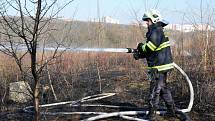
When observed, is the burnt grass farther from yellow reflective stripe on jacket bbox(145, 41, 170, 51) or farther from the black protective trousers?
yellow reflective stripe on jacket bbox(145, 41, 170, 51)

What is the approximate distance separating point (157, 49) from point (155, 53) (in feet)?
0.22

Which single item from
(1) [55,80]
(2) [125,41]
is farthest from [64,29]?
(2) [125,41]

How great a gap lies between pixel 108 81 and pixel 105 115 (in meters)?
4.18

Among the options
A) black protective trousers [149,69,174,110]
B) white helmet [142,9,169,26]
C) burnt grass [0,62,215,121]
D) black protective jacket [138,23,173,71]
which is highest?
white helmet [142,9,169,26]

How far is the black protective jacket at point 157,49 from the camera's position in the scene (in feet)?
15.6

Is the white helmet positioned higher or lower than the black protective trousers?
higher

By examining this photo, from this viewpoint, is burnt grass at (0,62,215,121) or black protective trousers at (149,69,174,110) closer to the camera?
black protective trousers at (149,69,174,110)

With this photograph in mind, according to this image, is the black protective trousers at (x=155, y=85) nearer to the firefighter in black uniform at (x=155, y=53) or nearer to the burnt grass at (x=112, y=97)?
the firefighter in black uniform at (x=155, y=53)

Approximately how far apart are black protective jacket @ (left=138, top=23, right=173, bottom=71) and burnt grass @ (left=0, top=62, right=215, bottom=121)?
2.80 feet

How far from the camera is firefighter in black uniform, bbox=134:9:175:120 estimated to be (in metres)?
4.78

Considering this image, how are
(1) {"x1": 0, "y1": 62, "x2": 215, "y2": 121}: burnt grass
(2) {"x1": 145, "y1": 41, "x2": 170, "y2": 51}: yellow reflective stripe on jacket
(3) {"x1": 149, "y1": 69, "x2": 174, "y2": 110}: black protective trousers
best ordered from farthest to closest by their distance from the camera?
(1) {"x1": 0, "y1": 62, "x2": 215, "y2": 121}: burnt grass < (3) {"x1": 149, "y1": 69, "x2": 174, "y2": 110}: black protective trousers < (2) {"x1": 145, "y1": 41, "x2": 170, "y2": 51}: yellow reflective stripe on jacket

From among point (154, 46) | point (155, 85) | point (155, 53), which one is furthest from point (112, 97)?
point (154, 46)

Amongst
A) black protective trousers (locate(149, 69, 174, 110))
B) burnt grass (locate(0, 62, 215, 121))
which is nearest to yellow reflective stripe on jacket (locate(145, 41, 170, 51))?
black protective trousers (locate(149, 69, 174, 110))

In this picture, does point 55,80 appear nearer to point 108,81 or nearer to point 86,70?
point 108,81
